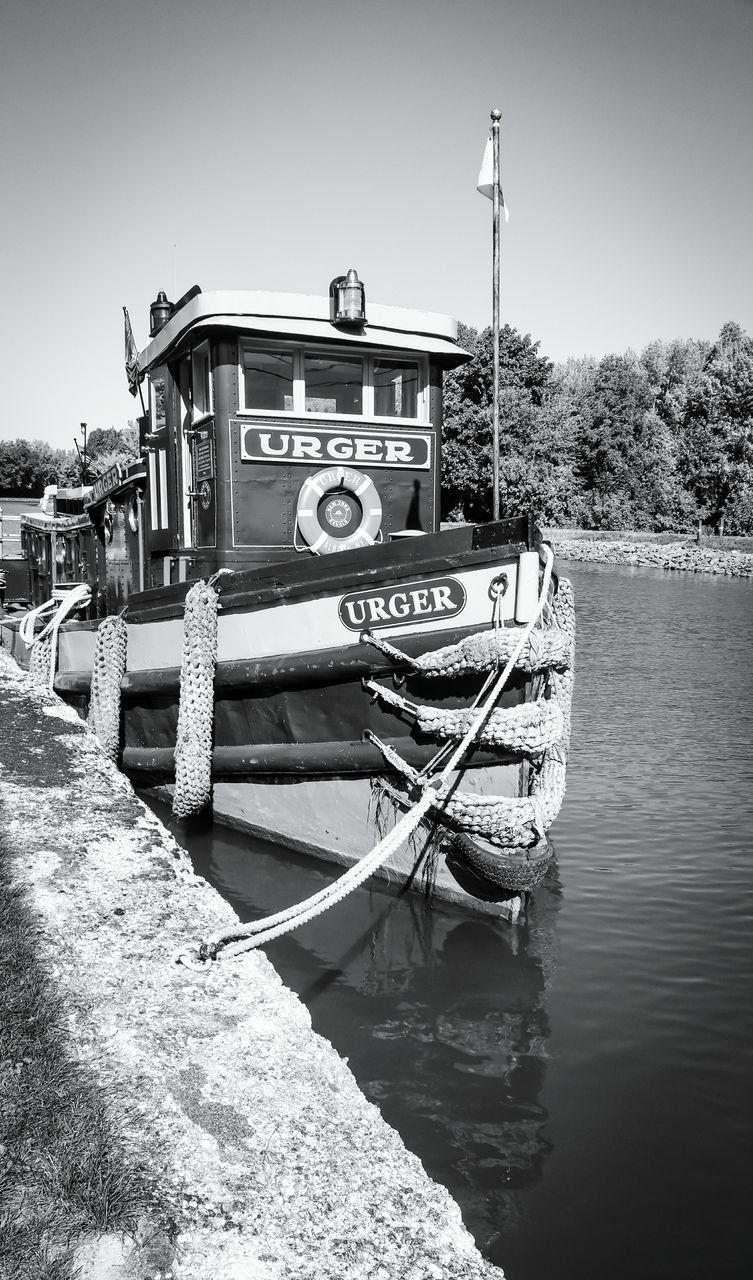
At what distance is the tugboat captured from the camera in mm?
5852

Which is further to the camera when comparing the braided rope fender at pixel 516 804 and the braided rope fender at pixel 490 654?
the braided rope fender at pixel 516 804

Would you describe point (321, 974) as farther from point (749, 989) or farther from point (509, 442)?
point (509, 442)

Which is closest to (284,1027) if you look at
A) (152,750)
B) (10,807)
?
(10,807)

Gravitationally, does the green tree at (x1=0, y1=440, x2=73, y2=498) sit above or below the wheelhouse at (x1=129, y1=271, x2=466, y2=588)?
above

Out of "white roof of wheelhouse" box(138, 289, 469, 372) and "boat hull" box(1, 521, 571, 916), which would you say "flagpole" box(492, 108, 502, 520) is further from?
"white roof of wheelhouse" box(138, 289, 469, 372)

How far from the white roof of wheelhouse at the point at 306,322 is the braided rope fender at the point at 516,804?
3020 mm

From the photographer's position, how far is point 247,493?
7.84 meters

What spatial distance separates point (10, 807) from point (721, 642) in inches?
669

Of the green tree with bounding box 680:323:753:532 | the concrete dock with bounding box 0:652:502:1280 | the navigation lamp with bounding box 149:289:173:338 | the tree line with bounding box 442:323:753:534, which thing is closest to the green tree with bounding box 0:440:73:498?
the tree line with bounding box 442:323:753:534

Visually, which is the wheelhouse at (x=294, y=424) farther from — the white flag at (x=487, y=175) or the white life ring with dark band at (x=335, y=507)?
the white flag at (x=487, y=175)


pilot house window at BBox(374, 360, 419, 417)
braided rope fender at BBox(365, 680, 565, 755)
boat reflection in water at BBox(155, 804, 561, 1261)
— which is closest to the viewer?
boat reflection in water at BBox(155, 804, 561, 1261)

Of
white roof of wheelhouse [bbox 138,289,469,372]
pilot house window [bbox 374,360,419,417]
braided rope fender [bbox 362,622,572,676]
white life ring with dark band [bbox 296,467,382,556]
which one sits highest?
white roof of wheelhouse [bbox 138,289,469,372]

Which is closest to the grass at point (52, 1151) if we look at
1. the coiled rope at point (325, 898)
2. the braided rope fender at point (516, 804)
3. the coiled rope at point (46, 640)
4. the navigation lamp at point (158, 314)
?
the coiled rope at point (325, 898)

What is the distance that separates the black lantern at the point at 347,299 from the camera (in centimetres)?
750
